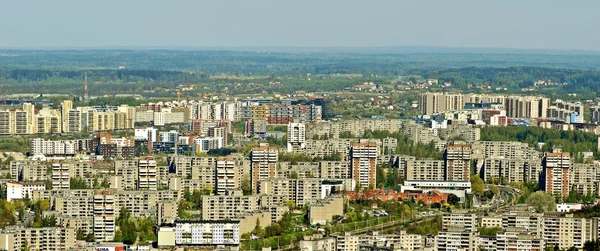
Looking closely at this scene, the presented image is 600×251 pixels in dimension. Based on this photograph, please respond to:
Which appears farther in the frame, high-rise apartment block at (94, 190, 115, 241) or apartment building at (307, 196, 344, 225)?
apartment building at (307, 196, 344, 225)

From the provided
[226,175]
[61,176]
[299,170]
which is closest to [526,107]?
[299,170]

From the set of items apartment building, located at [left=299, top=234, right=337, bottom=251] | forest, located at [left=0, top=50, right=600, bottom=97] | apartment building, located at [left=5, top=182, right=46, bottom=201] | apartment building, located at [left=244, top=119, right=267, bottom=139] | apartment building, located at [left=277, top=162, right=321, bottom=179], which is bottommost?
forest, located at [left=0, top=50, right=600, bottom=97]

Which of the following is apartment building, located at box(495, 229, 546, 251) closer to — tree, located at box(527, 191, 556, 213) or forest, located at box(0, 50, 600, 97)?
tree, located at box(527, 191, 556, 213)

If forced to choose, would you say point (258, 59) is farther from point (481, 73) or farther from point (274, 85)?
point (274, 85)

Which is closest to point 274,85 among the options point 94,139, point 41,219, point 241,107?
point 241,107


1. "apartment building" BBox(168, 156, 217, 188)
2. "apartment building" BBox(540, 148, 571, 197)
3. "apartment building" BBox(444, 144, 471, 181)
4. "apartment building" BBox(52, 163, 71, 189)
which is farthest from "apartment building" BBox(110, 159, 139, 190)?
"apartment building" BBox(540, 148, 571, 197)

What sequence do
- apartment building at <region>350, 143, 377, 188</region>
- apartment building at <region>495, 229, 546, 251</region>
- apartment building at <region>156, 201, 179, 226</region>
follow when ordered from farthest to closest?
apartment building at <region>350, 143, 377, 188</region>, apartment building at <region>156, 201, 179, 226</region>, apartment building at <region>495, 229, 546, 251</region>

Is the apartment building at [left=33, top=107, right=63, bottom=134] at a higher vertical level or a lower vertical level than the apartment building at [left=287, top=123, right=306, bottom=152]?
lower

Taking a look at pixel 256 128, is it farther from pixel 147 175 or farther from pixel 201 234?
pixel 201 234
